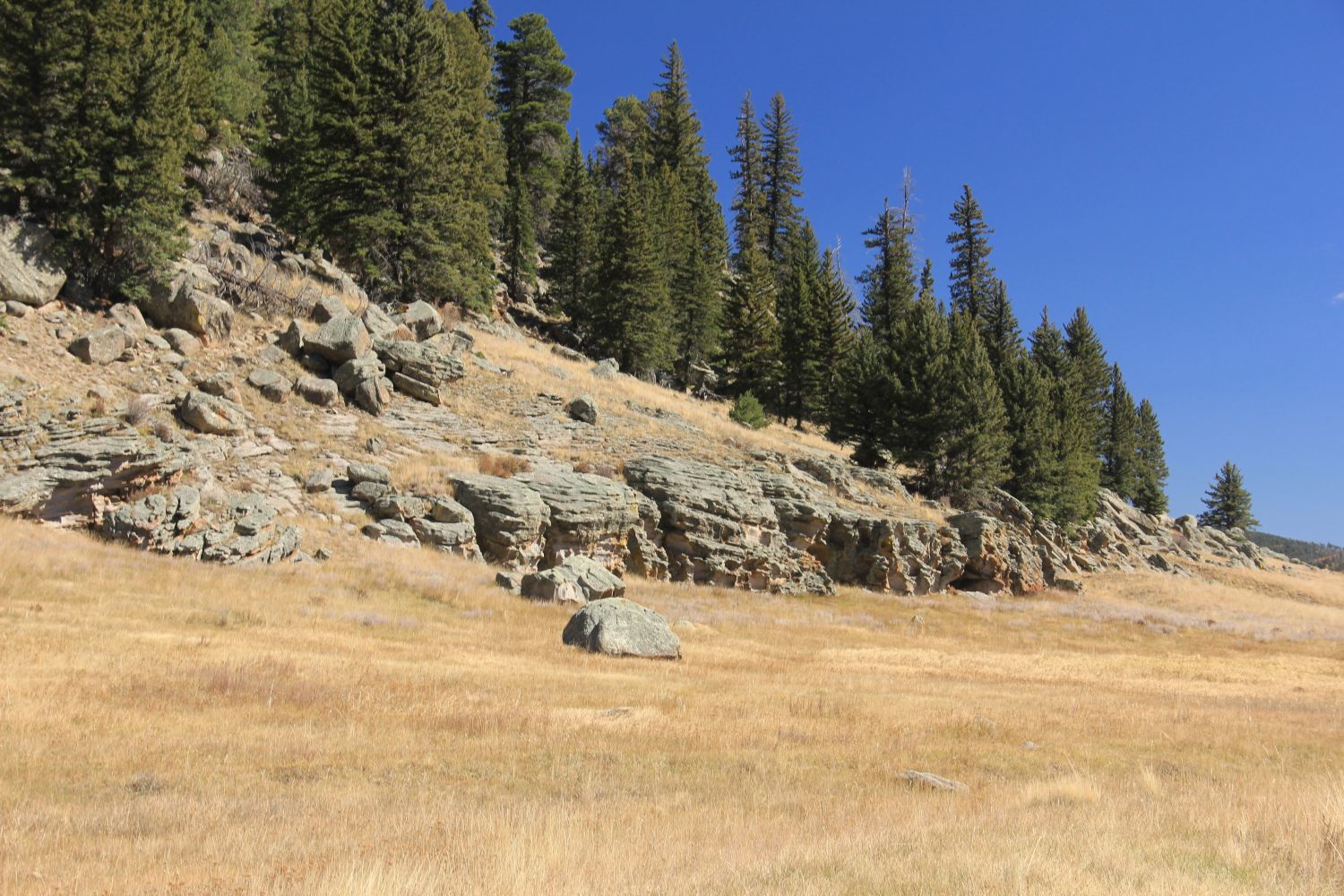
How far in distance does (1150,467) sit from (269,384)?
8830 cm

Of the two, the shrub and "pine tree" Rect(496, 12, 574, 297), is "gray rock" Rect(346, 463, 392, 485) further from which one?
"pine tree" Rect(496, 12, 574, 297)

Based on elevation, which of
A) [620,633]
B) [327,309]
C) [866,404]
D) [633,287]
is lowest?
[620,633]

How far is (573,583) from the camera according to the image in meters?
22.4

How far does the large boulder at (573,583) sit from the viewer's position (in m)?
22.0

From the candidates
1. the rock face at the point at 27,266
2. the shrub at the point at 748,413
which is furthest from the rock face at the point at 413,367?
the shrub at the point at 748,413

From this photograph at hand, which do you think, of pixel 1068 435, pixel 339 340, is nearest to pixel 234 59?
pixel 339 340

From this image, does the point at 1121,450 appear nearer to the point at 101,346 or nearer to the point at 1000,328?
the point at 1000,328

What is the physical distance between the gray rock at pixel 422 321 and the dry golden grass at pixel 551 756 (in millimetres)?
18050

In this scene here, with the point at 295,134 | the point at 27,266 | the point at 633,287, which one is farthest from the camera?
the point at 633,287

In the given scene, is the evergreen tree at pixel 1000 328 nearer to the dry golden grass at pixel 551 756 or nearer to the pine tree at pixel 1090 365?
the pine tree at pixel 1090 365

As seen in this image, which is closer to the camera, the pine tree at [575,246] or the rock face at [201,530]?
the rock face at [201,530]

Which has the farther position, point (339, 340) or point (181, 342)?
point (339, 340)

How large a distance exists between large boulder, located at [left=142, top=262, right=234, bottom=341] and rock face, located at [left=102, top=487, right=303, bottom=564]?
987cm

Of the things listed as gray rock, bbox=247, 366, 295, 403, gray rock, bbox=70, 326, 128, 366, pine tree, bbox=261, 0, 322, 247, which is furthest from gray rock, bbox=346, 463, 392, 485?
pine tree, bbox=261, 0, 322, 247
